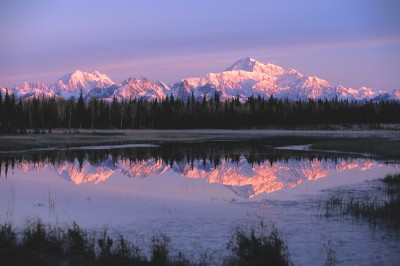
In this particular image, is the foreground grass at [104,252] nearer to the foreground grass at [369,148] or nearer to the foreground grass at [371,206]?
the foreground grass at [371,206]

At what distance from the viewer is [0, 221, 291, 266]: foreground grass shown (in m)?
15.4

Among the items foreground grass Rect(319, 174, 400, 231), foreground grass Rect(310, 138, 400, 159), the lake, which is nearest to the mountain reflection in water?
the lake

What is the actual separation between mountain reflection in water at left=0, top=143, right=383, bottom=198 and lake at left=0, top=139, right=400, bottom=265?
0.08 m

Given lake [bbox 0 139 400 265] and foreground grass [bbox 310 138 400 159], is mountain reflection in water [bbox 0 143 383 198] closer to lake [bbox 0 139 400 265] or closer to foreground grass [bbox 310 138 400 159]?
lake [bbox 0 139 400 265]

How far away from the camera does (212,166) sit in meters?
50.7

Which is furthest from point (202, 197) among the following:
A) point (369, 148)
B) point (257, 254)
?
point (369, 148)

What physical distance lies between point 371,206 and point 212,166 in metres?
26.6

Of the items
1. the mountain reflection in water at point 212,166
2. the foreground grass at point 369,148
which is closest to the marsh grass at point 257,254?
the mountain reflection in water at point 212,166

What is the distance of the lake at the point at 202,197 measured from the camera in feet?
63.7

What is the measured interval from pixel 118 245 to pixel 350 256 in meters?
7.00

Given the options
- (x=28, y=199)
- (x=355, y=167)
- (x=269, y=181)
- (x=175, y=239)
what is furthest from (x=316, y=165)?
(x=175, y=239)

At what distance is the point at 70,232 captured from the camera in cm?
1789

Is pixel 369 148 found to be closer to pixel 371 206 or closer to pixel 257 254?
pixel 371 206

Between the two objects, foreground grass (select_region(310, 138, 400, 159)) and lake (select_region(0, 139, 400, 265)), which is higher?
foreground grass (select_region(310, 138, 400, 159))
